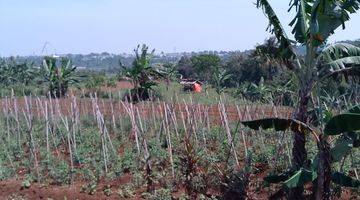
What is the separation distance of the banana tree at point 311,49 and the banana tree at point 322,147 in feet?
1.44

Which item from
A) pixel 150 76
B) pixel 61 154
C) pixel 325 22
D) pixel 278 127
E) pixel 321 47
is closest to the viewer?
pixel 278 127

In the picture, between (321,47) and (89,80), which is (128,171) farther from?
(89,80)

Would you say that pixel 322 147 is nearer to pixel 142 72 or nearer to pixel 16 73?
pixel 142 72

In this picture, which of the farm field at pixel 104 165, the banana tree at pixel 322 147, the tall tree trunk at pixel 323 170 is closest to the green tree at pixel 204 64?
the farm field at pixel 104 165

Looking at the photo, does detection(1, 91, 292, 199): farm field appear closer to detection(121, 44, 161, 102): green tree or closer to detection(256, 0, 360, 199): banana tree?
detection(256, 0, 360, 199): banana tree

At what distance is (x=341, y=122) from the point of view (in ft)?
22.1

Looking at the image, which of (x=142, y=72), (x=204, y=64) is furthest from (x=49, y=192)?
(x=204, y=64)

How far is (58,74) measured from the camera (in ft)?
93.0

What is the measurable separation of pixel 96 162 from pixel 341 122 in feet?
20.2

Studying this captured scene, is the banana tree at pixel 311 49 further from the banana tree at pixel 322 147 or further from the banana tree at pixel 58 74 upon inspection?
the banana tree at pixel 58 74

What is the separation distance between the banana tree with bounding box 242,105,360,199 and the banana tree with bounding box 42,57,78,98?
21330 millimetres

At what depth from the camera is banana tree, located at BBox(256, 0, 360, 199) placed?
798 centimetres

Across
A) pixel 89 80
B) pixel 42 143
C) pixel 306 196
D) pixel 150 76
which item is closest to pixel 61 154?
pixel 42 143

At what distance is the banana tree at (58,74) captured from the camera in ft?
91.4
